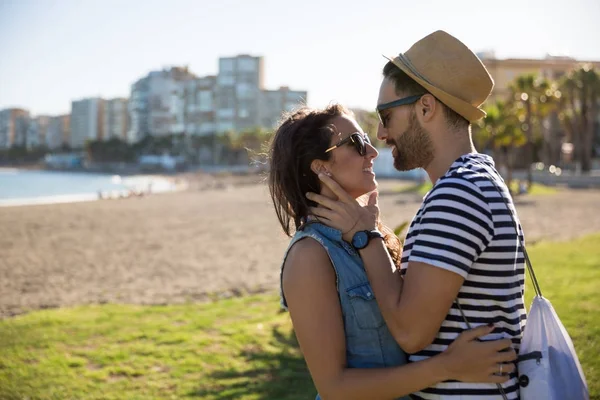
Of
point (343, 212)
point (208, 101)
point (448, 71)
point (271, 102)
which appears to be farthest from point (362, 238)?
point (208, 101)

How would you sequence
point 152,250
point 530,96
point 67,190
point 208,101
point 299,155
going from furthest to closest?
point 208,101 < point 67,190 < point 530,96 < point 152,250 < point 299,155

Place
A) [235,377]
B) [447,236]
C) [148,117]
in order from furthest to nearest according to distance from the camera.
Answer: [148,117], [235,377], [447,236]

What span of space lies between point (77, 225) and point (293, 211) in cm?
2218

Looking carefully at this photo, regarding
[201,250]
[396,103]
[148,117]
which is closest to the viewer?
[396,103]

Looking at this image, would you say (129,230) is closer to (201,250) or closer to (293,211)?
(201,250)

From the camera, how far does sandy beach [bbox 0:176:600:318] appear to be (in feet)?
34.0

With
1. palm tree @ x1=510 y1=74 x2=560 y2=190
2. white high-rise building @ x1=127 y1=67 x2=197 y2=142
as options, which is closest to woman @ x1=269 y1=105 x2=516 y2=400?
palm tree @ x1=510 y1=74 x2=560 y2=190

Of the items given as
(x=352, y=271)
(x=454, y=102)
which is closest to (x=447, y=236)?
(x=352, y=271)

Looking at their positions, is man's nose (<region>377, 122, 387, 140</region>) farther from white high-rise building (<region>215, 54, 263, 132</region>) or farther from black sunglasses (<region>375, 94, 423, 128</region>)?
white high-rise building (<region>215, 54, 263, 132</region>)

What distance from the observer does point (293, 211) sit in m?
2.14

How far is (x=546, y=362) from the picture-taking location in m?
1.81

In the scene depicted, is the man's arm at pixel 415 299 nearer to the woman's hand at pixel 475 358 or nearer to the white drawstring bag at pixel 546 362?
the woman's hand at pixel 475 358

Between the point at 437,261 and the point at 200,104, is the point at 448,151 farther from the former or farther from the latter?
the point at 200,104

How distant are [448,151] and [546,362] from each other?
0.73m
